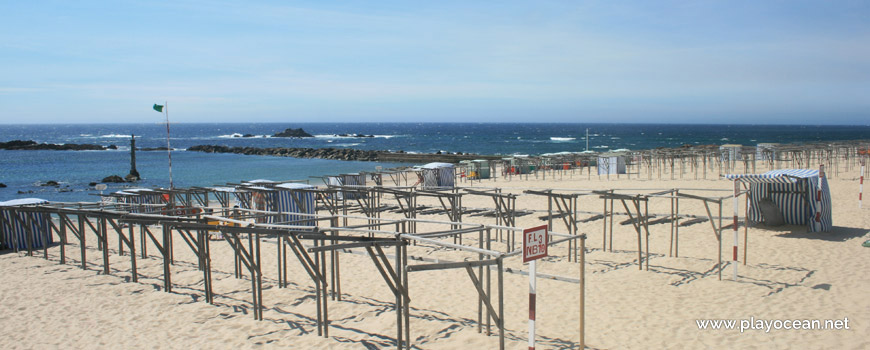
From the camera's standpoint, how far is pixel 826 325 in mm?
7645

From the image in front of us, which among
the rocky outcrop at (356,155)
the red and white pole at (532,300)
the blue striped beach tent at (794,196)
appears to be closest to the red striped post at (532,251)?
the red and white pole at (532,300)

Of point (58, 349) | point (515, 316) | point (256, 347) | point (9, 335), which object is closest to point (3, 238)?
point (9, 335)

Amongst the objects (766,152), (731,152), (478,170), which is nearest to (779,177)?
(766,152)

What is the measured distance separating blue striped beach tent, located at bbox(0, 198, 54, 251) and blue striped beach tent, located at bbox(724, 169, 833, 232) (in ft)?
54.6

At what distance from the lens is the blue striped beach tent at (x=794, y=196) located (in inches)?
532

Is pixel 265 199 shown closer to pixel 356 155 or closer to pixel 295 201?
pixel 295 201

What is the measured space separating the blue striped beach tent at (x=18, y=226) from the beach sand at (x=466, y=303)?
1.71 meters

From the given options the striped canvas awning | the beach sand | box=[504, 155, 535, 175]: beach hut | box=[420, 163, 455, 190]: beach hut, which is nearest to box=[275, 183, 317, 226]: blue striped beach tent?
the beach sand

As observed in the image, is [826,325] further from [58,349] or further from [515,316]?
[58,349]

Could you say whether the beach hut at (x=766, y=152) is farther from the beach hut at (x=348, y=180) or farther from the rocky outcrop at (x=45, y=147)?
the rocky outcrop at (x=45, y=147)

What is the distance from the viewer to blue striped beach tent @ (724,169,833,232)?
13.5m

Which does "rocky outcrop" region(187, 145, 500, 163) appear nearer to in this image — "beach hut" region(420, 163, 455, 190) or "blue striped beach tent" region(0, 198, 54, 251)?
"beach hut" region(420, 163, 455, 190)

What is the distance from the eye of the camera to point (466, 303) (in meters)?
9.11

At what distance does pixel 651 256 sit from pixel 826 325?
4395mm
